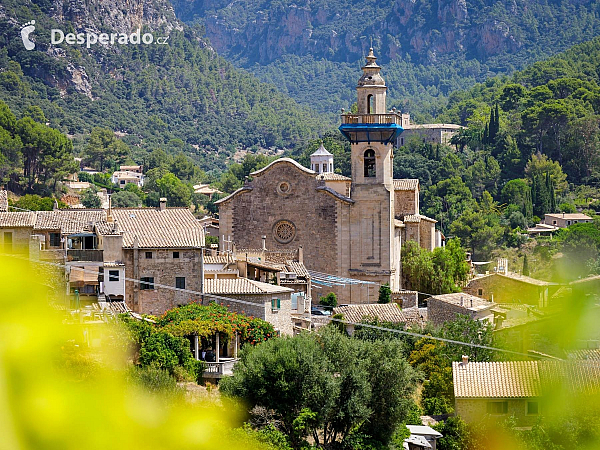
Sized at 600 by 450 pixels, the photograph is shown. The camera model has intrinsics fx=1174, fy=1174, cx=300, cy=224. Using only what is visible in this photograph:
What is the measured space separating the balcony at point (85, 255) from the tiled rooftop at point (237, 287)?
300 cm

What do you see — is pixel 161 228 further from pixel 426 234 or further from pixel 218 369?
pixel 426 234

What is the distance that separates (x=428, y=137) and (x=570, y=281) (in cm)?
11908

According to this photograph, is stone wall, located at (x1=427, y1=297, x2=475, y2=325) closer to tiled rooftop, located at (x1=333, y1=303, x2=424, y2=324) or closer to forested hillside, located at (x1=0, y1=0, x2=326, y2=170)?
tiled rooftop, located at (x1=333, y1=303, x2=424, y2=324)

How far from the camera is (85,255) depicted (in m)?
31.6

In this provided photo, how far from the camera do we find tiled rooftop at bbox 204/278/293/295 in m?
32.0

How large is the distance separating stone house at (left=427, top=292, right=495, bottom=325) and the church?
4.86 metres

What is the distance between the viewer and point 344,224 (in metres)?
46.0

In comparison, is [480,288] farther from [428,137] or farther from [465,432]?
[428,137]

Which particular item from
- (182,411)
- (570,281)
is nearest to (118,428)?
(182,411)

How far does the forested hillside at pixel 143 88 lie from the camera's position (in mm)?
141625

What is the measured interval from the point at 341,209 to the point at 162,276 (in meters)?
15.2

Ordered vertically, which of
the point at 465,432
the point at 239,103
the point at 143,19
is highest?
the point at 143,19

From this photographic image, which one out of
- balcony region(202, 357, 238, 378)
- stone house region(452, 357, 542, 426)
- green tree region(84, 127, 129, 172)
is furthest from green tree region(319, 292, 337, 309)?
green tree region(84, 127, 129, 172)

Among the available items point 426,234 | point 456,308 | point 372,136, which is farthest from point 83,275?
point 426,234
